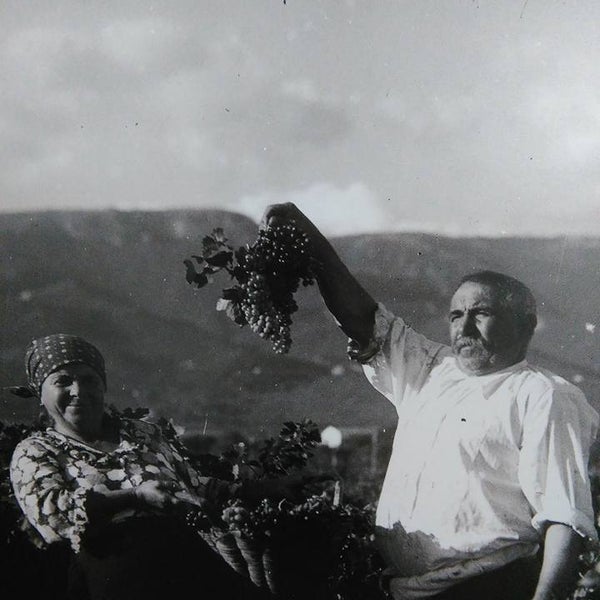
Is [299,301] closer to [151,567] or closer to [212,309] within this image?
[212,309]

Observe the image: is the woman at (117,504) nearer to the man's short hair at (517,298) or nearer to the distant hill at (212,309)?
the distant hill at (212,309)

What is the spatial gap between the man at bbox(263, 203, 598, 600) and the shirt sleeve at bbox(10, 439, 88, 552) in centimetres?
77

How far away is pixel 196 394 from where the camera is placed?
2.39 metres

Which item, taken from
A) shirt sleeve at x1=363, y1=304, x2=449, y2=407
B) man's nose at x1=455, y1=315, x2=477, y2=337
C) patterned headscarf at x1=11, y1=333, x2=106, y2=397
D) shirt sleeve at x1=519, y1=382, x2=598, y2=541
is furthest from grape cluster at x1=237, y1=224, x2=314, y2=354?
shirt sleeve at x1=519, y1=382, x2=598, y2=541

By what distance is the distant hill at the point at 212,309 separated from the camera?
88.7 inches

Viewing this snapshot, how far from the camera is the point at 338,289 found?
88.2 inches

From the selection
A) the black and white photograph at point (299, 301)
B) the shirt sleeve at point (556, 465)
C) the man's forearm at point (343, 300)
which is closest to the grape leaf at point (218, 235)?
the black and white photograph at point (299, 301)

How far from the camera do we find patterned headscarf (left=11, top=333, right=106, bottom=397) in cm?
239

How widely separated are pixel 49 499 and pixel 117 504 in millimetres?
170

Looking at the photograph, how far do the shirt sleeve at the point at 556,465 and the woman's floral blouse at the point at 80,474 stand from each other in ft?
2.57

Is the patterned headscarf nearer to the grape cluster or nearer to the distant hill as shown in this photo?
the distant hill

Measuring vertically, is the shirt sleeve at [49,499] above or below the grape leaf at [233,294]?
below

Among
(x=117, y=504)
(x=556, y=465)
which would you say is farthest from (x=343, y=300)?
(x=117, y=504)

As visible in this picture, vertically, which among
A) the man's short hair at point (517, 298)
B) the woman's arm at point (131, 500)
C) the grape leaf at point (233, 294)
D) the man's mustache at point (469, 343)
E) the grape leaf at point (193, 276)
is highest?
the grape leaf at point (193, 276)
